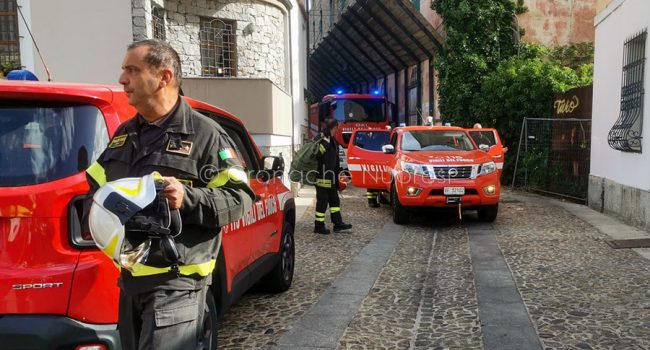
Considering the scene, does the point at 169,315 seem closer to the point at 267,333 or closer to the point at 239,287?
the point at 239,287

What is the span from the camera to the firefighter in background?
8.14 metres

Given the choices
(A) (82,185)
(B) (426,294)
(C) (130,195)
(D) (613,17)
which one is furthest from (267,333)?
(D) (613,17)

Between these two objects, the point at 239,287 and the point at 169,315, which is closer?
the point at 169,315

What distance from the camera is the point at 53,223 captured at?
2.40 metres

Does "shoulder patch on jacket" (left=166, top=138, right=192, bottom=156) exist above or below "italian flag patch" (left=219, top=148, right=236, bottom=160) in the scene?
above

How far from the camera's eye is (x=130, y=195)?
182 cm

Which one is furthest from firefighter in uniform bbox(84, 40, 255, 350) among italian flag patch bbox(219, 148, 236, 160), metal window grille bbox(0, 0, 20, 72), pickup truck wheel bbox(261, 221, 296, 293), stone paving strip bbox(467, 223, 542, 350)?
metal window grille bbox(0, 0, 20, 72)

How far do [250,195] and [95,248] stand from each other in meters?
0.82

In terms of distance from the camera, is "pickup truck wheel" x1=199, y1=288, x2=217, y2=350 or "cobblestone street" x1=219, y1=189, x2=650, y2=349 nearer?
"pickup truck wheel" x1=199, y1=288, x2=217, y2=350

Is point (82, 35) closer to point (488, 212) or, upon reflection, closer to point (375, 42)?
point (488, 212)

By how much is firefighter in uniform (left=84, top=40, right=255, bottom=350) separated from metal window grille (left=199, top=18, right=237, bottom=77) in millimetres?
9383

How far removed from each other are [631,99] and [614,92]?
1.04 metres

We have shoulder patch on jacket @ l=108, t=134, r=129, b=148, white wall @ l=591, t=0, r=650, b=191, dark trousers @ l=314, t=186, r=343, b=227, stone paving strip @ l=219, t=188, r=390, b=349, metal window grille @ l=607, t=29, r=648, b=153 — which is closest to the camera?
shoulder patch on jacket @ l=108, t=134, r=129, b=148

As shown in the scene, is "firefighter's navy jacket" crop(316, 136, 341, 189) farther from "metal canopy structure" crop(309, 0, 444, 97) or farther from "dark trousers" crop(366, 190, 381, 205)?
"metal canopy structure" crop(309, 0, 444, 97)
